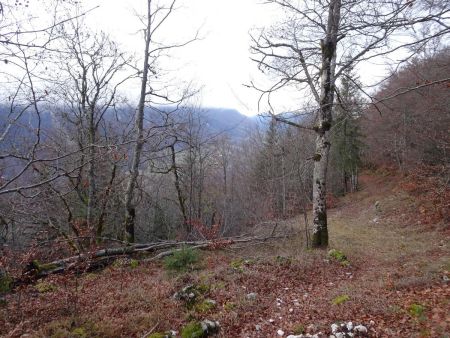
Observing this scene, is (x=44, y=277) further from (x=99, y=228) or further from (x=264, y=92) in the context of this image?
(x=264, y=92)

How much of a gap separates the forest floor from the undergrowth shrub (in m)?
0.29

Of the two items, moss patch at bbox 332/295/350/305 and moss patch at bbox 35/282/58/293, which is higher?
moss patch at bbox 35/282/58/293

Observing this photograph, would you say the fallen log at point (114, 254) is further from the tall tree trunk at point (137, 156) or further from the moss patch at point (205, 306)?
the moss patch at point (205, 306)

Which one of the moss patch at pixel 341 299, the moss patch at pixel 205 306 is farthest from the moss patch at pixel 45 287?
the moss patch at pixel 341 299

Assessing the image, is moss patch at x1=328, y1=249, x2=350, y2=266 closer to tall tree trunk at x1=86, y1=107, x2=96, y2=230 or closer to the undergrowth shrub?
the undergrowth shrub

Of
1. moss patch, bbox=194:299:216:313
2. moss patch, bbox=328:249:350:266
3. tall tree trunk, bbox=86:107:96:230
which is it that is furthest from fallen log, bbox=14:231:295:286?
moss patch, bbox=328:249:350:266

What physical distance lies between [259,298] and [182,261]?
11.1 ft

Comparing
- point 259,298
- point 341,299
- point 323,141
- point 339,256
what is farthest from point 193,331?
point 323,141

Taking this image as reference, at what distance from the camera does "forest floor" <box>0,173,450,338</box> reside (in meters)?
4.85

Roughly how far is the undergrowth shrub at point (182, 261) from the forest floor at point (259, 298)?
0.29 m

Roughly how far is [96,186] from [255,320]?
30.5 ft

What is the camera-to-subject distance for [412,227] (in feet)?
51.0

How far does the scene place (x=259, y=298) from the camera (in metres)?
6.19

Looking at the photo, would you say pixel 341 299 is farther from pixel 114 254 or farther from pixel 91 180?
pixel 91 180
